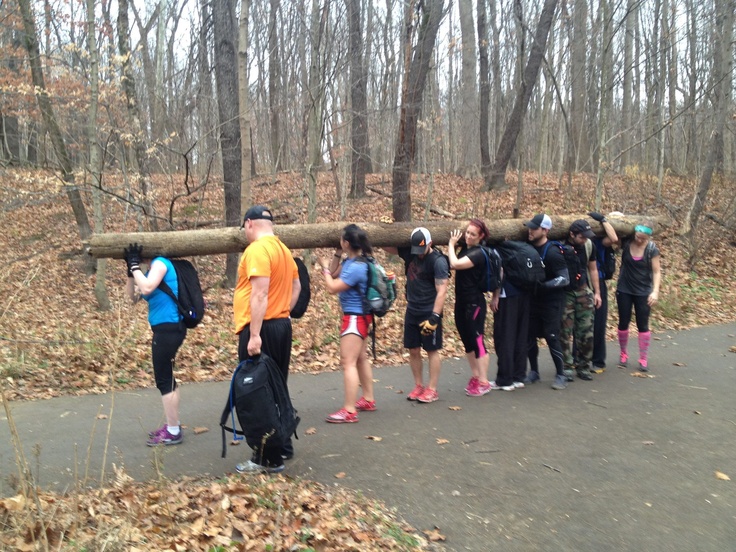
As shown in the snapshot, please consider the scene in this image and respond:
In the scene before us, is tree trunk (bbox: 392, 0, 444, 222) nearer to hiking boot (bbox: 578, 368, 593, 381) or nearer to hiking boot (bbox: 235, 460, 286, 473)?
hiking boot (bbox: 578, 368, 593, 381)

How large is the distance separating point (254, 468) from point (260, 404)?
0.58 metres

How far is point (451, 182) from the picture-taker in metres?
24.0

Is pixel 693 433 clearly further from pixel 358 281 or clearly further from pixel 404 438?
pixel 358 281

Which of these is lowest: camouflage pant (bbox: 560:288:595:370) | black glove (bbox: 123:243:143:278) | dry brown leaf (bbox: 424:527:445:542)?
dry brown leaf (bbox: 424:527:445:542)

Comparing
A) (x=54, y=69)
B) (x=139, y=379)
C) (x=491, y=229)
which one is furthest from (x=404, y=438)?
(x=54, y=69)

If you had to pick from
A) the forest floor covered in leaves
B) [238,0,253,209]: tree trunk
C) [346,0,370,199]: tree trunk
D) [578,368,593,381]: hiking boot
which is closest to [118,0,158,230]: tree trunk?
the forest floor covered in leaves

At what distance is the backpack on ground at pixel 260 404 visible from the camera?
4758 mm

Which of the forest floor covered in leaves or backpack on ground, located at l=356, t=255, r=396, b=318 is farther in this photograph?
backpack on ground, located at l=356, t=255, r=396, b=318

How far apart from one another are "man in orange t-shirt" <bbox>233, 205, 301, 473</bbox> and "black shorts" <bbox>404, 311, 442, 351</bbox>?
1.86 m

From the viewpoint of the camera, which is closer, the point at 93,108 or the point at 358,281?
the point at 358,281

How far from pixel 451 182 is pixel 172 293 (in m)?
19.5

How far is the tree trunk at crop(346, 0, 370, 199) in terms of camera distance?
15.0 metres

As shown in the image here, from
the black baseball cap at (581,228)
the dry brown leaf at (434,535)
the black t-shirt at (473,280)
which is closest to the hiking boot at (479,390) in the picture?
the black t-shirt at (473,280)

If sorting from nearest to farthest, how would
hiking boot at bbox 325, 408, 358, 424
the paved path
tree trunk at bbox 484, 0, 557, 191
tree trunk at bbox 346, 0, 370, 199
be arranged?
the paved path < hiking boot at bbox 325, 408, 358, 424 < tree trunk at bbox 346, 0, 370, 199 < tree trunk at bbox 484, 0, 557, 191
